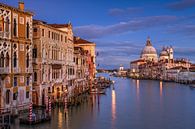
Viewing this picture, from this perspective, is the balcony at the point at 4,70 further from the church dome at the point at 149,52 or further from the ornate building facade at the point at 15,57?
the church dome at the point at 149,52

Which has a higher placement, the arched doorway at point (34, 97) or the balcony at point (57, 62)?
the balcony at point (57, 62)

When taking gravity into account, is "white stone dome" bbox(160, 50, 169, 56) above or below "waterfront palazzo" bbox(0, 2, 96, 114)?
above

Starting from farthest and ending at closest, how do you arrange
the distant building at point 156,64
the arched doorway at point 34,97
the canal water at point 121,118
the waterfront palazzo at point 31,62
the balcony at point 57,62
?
the distant building at point 156,64, the balcony at point 57,62, the arched doorway at point 34,97, the canal water at point 121,118, the waterfront palazzo at point 31,62

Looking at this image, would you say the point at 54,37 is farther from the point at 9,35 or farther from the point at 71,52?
the point at 9,35

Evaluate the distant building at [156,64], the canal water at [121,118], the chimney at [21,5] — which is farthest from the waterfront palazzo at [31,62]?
the distant building at [156,64]

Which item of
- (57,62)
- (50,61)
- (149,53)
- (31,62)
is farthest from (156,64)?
(31,62)

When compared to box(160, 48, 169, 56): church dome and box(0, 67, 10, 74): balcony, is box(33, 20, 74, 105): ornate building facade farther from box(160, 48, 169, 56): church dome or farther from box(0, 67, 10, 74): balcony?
box(160, 48, 169, 56): church dome

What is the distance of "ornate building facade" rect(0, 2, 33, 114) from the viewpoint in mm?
Result: 19656

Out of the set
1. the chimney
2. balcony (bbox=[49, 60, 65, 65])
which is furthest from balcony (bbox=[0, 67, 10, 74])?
balcony (bbox=[49, 60, 65, 65])

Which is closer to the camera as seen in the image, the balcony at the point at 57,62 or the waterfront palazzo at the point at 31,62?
the waterfront palazzo at the point at 31,62

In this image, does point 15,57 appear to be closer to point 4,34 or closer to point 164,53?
point 4,34

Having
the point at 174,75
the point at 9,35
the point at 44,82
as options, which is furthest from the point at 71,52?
the point at 174,75

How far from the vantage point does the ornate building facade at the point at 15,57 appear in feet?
64.5

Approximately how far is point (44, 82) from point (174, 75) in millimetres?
78573
